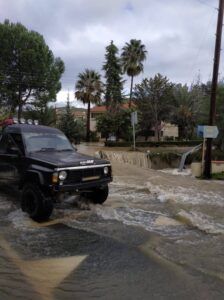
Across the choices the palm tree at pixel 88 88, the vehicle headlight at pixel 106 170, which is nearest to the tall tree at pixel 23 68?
the palm tree at pixel 88 88

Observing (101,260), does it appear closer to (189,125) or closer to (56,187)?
(56,187)

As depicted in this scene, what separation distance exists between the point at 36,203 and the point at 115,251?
2468mm

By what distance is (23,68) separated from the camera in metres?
59.1

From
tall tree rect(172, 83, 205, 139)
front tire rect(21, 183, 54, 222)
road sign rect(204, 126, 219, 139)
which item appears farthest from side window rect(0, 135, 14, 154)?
tall tree rect(172, 83, 205, 139)

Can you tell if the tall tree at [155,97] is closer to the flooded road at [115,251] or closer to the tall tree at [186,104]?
the tall tree at [186,104]

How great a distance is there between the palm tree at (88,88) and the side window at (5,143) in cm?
4792

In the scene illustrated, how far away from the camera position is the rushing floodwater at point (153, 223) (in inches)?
249

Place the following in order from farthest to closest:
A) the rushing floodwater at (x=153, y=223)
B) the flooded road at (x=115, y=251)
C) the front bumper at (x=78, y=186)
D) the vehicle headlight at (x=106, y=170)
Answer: the vehicle headlight at (x=106, y=170)
the front bumper at (x=78, y=186)
the rushing floodwater at (x=153, y=223)
the flooded road at (x=115, y=251)

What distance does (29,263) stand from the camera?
624cm

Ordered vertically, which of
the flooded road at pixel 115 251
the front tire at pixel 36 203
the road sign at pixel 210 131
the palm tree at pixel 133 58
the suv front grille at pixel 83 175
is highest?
the palm tree at pixel 133 58

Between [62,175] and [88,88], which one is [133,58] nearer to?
[88,88]

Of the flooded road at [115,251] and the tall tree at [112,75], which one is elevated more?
the tall tree at [112,75]

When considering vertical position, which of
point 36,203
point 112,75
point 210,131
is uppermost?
point 112,75

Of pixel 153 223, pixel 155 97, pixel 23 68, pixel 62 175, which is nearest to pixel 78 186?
pixel 62 175
